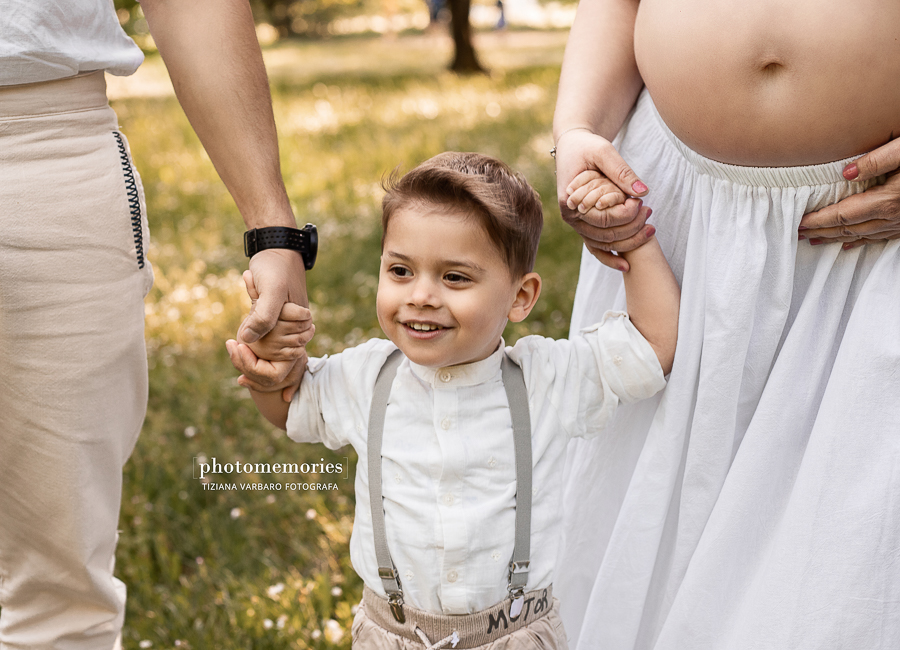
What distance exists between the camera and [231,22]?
1.90m

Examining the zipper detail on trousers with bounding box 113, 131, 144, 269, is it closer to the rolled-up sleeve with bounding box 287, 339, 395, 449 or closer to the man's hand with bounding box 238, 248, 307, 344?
the man's hand with bounding box 238, 248, 307, 344

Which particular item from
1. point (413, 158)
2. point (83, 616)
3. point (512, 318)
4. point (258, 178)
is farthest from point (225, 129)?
point (413, 158)

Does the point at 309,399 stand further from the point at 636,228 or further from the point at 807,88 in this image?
the point at 807,88

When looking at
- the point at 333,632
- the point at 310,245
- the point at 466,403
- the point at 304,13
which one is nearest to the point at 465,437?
the point at 466,403

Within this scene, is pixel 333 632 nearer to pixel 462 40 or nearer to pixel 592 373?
pixel 592 373

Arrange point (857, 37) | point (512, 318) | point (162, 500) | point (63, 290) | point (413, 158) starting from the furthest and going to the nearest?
point (413, 158), point (162, 500), point (512, 318), point (63, 290), point (857, 37)

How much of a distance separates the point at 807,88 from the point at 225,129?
44.4 inches

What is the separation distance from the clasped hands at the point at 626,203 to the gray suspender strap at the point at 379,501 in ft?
1.67

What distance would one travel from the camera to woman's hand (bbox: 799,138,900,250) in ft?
4.97

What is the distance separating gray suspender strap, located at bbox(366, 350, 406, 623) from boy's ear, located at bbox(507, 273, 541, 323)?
0.93ft

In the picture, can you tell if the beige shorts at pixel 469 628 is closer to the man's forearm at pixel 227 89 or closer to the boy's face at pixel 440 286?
the boy's face at pixel 440 286

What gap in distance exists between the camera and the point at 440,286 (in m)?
1.72

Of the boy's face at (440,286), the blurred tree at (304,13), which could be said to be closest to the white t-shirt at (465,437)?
the boy's face at (440,286)

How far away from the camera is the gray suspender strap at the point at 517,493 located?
5.73ft
